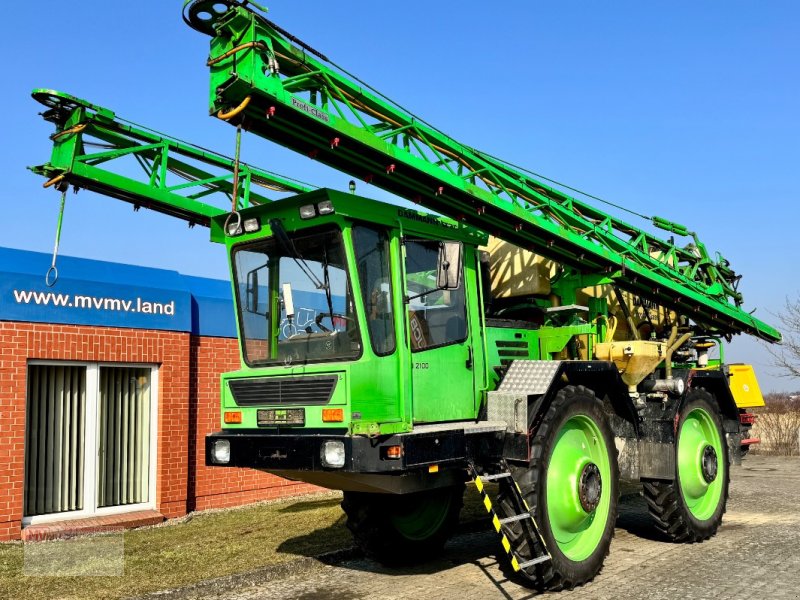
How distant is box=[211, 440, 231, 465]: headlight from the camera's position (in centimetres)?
610

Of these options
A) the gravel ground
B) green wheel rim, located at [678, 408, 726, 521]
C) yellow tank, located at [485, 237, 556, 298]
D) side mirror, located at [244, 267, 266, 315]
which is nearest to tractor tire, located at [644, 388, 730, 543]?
green wheel rim, located at [678, 408, 726, 521]

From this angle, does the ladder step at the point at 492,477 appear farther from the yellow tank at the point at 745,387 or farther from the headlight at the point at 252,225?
the yellow tank at the point at 745,387

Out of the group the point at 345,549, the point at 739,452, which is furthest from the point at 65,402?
the point at 739,452

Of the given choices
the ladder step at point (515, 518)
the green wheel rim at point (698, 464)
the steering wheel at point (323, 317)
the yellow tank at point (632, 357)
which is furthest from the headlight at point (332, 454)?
the green wheel rim at point (698, 464)

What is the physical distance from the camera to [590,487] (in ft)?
21.5

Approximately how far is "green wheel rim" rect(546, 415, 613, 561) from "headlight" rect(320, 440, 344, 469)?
1937 mm

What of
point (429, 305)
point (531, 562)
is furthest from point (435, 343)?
point (531, 562)

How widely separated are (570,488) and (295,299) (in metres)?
2.90

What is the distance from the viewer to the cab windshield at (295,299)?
5793 millimetres

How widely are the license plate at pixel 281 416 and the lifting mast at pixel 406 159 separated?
6.40 ft

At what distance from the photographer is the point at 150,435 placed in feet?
34.9

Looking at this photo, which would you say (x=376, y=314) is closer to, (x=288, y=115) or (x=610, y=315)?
(x=288, y=115)

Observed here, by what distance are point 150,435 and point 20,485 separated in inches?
76.1

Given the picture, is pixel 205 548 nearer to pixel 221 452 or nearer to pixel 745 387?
pixel 221 452
